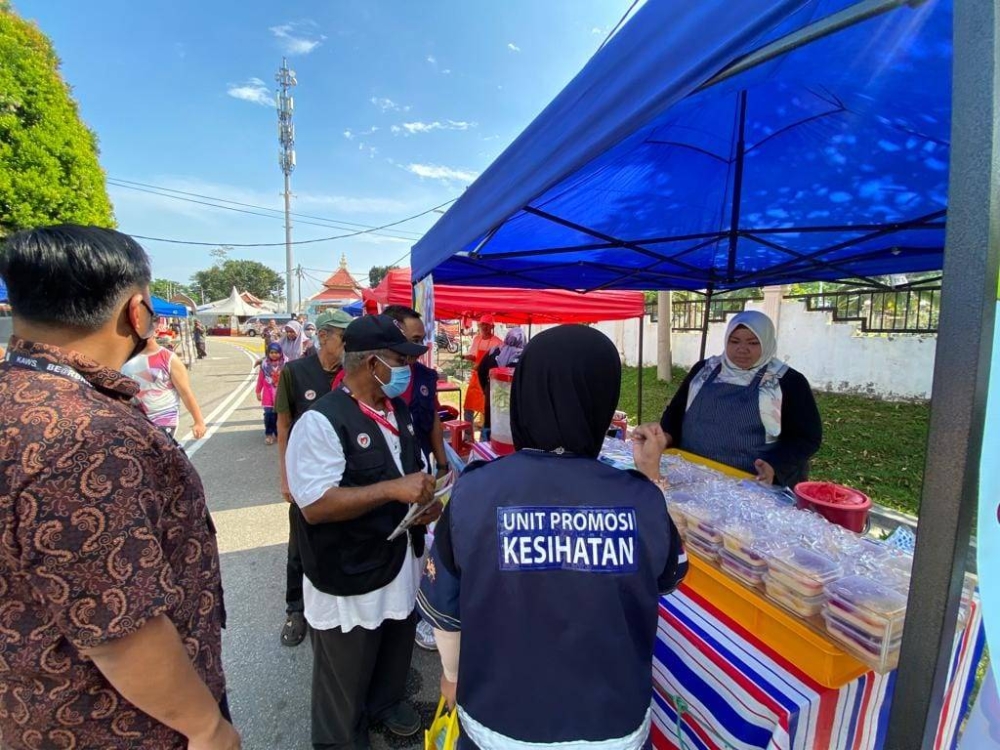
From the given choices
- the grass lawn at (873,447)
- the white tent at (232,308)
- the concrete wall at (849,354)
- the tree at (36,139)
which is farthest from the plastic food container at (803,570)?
the white tent at (232,308)

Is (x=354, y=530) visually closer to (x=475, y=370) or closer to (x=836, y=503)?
(x=836, y=503)

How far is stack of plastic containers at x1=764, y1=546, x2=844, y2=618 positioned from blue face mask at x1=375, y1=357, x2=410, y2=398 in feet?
4.67

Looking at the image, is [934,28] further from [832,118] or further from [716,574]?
[716,574]

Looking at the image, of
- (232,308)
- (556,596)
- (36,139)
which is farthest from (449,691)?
(232,308)

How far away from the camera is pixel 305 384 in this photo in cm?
315

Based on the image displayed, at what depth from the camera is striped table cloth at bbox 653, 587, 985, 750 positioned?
3.72 feet

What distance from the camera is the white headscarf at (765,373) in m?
2.51

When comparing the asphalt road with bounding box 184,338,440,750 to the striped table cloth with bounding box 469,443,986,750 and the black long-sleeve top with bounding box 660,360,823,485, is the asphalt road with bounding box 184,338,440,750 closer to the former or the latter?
the striped table cloth with bounding box 469,443,986,750

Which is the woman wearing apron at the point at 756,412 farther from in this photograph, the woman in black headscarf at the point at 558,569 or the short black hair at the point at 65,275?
the short black hair at the point at 65,275

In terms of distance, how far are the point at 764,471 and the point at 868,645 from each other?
141cm

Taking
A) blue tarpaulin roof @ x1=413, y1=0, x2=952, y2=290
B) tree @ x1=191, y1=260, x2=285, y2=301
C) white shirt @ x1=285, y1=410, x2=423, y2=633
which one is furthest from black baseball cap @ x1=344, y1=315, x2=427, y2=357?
tree @ x1=191, y1=260, x2=285, y2=301

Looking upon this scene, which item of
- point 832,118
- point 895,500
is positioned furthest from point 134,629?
point 895,500

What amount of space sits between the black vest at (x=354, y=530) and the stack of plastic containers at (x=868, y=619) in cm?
145

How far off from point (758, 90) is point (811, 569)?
175 cm
